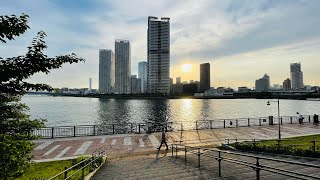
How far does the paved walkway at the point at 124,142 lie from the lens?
21.3 meters

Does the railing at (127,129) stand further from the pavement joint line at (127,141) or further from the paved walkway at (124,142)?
the pavement joint line at (127,141)

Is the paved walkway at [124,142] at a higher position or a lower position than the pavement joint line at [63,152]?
higher

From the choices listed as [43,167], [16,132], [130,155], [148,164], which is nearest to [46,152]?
[43,167]

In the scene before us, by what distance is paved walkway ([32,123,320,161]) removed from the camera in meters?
21.3

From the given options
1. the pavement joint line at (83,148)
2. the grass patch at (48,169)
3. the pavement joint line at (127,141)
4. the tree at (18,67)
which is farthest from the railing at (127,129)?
the tree at (18,67)

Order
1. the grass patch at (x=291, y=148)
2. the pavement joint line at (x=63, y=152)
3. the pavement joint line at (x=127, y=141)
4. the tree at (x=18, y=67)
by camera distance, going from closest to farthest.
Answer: the tree at (x=18, y=67) < the grass patch at (x=291, y=148) < the pavement joint line at (x=63, y=152) < the pavement joint line at (x=127, y=141)

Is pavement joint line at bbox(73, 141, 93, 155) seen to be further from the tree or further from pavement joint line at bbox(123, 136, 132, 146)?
the tree

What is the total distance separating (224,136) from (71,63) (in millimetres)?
23912

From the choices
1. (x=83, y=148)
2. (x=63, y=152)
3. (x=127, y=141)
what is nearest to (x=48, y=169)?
(x=63, y=152)

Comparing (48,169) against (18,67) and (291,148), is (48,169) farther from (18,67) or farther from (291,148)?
(291,148)

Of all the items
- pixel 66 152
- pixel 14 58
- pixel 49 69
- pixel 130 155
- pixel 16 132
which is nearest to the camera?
pixel 14 58

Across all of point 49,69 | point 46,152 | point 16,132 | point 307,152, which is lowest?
point 46,152

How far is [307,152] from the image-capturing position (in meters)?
15.2

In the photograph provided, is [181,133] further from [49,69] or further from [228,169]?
[49,69]
